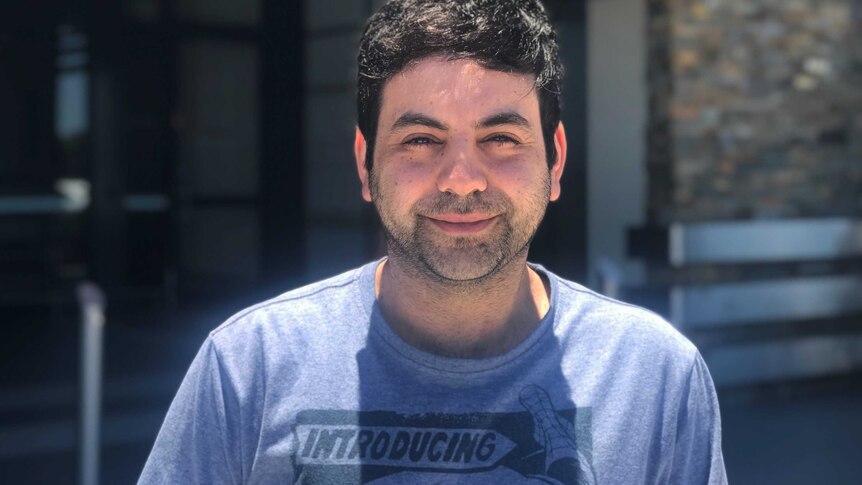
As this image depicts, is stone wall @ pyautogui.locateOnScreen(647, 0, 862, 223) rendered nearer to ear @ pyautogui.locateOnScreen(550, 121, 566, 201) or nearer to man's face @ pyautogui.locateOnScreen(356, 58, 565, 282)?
ear @ pyautogui.locateOnScreen(550, 121, 566, 201)

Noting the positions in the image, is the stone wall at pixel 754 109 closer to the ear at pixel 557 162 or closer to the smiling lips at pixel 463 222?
the ear at pixel 557 162

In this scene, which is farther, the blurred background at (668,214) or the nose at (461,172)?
the blurred background at (668,214)

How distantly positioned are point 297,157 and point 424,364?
7090mm

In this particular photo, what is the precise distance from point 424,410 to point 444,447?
5cm

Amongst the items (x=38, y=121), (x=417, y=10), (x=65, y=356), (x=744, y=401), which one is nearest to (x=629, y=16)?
(x=744, y=401)

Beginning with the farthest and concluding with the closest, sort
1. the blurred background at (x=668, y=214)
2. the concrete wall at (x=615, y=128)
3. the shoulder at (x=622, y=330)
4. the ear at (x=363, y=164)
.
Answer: the concrete wall at (x=615, y=128)
the blurred background at (x=668, y=214)
the ear at (x=363, y=164)
the shoulder at (x=622, y=330)

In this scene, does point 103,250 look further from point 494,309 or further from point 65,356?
point 494,309

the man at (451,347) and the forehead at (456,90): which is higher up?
the forehead at (456,90)

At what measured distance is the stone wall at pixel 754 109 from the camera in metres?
6.75

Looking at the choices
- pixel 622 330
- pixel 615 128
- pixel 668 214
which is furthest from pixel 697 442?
pixel 615 128

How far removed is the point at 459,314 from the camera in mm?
1480

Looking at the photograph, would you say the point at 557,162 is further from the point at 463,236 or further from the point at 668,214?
the point at 668,214

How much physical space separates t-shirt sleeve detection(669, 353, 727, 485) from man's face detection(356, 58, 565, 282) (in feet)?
0.98

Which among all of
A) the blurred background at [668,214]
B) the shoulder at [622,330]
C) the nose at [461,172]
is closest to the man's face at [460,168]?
the nose at [461,172]
